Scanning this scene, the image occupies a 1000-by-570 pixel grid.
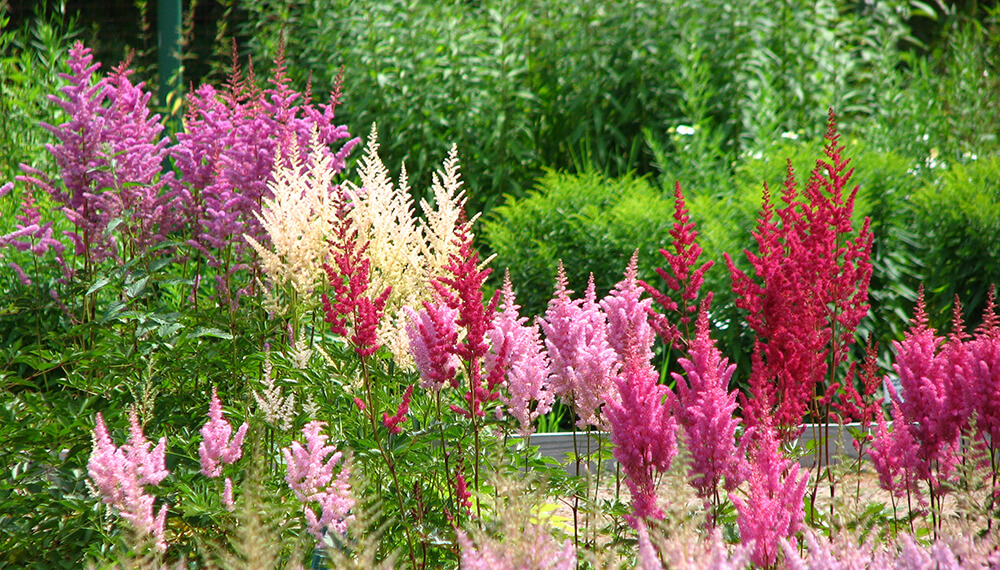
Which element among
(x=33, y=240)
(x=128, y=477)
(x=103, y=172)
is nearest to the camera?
(x=128, y=477)

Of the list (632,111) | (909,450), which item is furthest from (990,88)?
(909,450)

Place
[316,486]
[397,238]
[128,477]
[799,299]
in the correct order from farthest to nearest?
[397,238]
[799,299]
[316,486]
[128,477]

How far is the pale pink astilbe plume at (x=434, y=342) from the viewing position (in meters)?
2.53

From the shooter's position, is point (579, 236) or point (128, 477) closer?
point (128, 477)

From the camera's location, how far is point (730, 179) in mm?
6070

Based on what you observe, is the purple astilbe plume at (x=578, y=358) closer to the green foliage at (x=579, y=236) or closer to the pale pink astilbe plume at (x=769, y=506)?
the pale pink astilbe plume at (x=769, y=506)

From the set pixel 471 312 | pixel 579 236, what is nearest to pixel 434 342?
pixel 471 312

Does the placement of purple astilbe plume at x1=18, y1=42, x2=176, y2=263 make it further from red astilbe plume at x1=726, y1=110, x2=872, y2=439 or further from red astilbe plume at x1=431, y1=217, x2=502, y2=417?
red astilbe plume at x1=726, y1=110, x2=872, y2=439

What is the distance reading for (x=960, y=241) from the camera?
5.57m

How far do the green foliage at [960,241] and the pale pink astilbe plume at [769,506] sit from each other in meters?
3.67

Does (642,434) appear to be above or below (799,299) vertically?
below

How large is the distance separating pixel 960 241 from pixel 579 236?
85.1 inches

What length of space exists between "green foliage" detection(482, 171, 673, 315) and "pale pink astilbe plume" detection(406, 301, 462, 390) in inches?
106

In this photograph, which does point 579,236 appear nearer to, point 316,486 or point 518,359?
point 518,359
